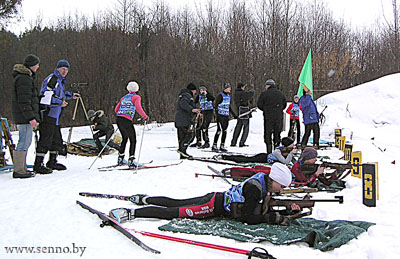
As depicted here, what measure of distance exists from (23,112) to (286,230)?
458 cm

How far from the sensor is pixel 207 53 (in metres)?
23.7

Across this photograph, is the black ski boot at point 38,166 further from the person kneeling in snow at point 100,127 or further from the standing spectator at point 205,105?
the standing spectator at point 205,105

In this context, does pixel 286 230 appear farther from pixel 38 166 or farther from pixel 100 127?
pixel 100 127

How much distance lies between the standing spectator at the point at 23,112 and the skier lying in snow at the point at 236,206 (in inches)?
119

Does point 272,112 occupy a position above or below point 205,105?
below

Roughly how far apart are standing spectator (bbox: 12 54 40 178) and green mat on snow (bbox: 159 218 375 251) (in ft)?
11.5

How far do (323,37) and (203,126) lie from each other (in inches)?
637

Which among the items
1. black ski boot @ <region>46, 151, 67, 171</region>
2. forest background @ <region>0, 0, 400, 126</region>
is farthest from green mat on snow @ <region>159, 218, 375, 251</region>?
forest background @ <region>0, 0, 400, 126</region>

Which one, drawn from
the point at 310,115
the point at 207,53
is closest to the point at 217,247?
the point at 310,115

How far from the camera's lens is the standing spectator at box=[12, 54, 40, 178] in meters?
5.95

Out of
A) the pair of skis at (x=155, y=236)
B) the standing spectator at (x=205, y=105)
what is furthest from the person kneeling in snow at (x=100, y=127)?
the pair of skis at (x=155, y=236)

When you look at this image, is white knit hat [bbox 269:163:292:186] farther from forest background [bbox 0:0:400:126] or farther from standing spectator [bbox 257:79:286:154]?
forest background [bbox 0:0:400:126]

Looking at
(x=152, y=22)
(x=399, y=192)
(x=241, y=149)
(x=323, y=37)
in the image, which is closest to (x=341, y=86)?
(x=323, y=37)

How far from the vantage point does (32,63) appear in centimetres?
626
